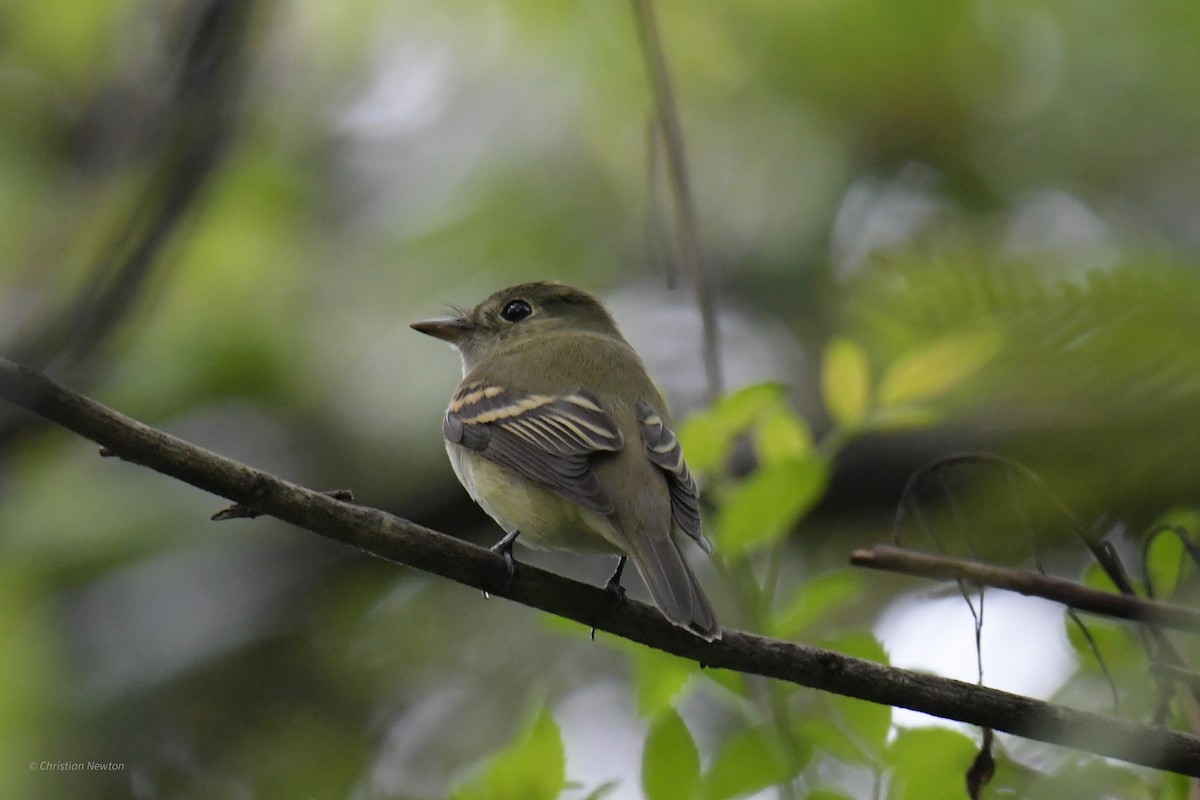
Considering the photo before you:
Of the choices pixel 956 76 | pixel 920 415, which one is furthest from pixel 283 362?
pixel 920 415

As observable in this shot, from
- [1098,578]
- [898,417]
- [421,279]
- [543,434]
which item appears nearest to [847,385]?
[898,417]

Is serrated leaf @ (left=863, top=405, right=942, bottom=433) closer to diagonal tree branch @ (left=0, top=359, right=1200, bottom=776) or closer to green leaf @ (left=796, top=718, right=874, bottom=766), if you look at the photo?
diagonal tree branch @ (left=0, top=359, right=1200, bottom=776)

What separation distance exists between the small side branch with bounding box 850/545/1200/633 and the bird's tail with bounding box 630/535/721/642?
1.72 feet

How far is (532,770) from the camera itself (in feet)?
7.04

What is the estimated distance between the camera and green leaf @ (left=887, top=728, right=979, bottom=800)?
81.5 inches

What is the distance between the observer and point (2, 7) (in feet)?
17.0

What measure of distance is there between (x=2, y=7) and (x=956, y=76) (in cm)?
385

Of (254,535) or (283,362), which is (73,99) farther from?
(254,535)

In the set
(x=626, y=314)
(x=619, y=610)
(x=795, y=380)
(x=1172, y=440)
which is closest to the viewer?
(x=1172, y=440)

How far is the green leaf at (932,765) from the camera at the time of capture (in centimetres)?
207

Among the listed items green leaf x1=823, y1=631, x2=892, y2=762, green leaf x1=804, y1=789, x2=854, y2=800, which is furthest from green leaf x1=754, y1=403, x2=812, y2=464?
green leaf x1=804, y1=789, x2=854, y2=800

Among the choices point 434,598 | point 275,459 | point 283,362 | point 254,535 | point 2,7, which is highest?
point 2,7

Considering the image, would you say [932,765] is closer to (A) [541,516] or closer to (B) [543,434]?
(A) [541,516]

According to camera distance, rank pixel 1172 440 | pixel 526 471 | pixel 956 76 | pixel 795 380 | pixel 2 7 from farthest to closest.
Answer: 1. pixel 795 380
2. pixel 2 7
3. pixel 956 76
4. pixel 526 471
5. pixel 1172 440
